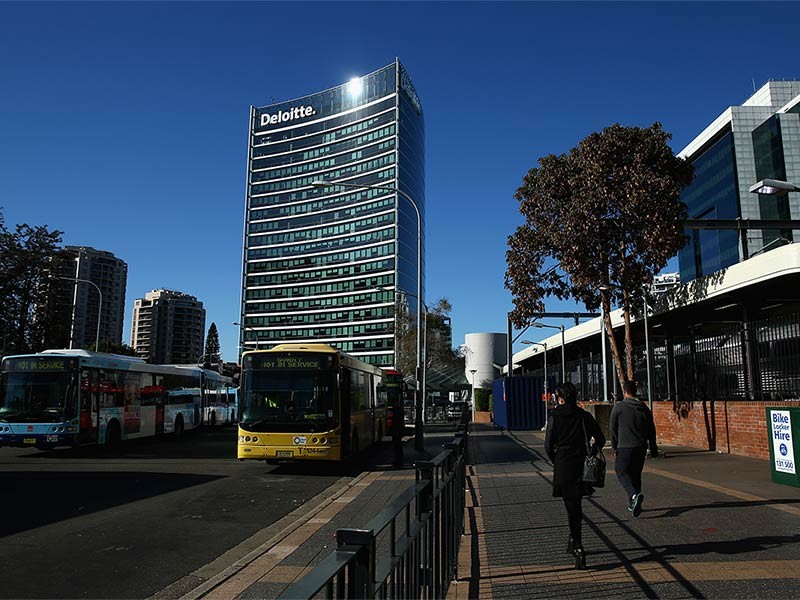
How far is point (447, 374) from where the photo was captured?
49.2m

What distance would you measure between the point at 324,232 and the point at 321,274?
8983 mm

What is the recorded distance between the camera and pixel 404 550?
12.0ft

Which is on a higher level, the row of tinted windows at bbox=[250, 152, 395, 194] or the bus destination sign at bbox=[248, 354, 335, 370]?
the row of tinted windows at bbox=[250, 152, 395, 194]

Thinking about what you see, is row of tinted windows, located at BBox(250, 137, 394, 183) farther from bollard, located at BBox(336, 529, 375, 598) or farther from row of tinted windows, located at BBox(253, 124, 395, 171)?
bollard, located at BBox(336, 529, 375, 598)

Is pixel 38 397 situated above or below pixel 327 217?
below

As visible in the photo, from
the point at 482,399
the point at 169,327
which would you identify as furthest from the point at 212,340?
the point at 482,399

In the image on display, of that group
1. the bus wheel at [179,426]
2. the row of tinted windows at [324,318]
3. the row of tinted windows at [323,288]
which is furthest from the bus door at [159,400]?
the row of tinted windows at [323,288]

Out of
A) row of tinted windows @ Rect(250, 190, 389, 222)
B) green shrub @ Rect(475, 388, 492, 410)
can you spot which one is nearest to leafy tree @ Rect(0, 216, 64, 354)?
green shrub @ Rect(475, 388, 492, 410)

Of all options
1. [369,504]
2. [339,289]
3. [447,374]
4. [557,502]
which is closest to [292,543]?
[369,504]

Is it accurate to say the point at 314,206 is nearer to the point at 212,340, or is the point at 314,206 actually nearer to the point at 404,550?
the point at 212,340

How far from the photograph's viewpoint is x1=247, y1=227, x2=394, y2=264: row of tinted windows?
5143 inches

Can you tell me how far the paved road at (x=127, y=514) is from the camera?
663 centimetres

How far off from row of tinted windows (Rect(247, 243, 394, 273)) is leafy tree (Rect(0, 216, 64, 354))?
9652 centimetres

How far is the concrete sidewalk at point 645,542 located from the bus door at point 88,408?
1261cm
